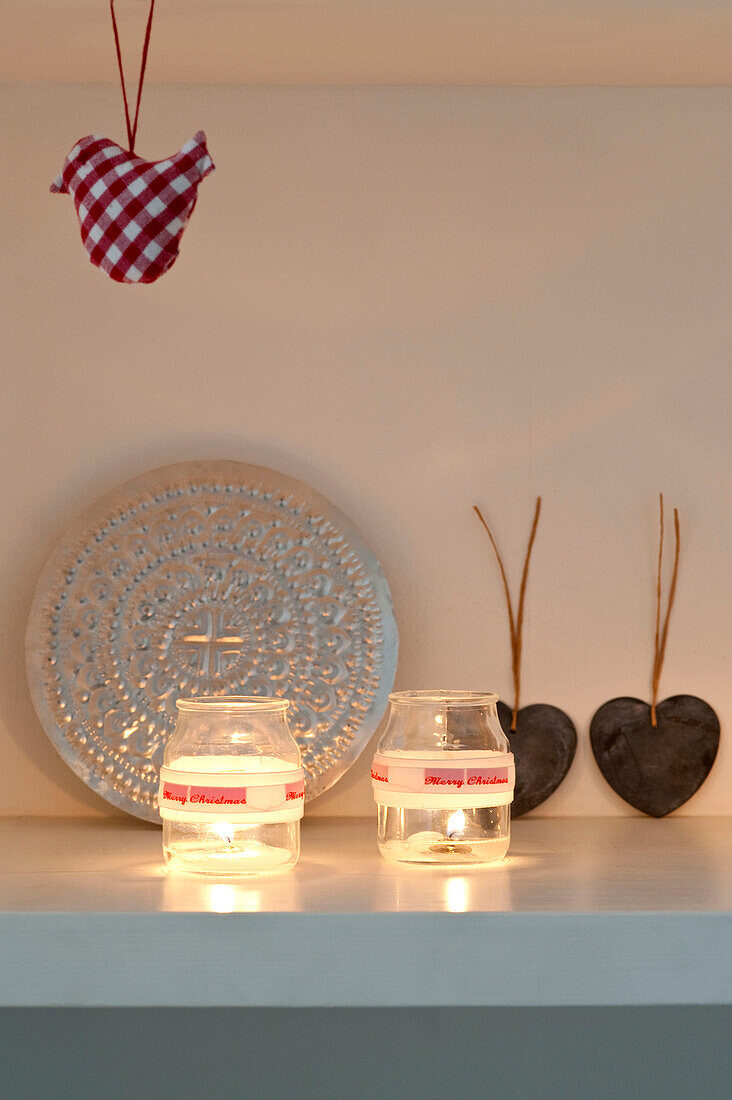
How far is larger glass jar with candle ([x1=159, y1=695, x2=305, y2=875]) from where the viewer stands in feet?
2.52

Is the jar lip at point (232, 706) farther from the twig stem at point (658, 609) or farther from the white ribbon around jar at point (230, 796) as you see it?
the twig stem at point (658, 609)

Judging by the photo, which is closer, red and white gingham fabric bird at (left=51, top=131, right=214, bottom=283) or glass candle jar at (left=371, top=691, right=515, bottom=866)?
red and white gingham fabric bird at (left=51, top=131, right=214, bottom=283)

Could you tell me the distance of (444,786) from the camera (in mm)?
799

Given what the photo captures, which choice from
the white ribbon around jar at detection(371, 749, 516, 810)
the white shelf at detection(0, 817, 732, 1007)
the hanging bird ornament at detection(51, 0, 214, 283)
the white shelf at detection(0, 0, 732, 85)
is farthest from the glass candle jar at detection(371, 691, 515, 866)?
the white shelf at detection(0, 0, 732, 85)

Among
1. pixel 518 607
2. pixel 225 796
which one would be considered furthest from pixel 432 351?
pixel 225 796

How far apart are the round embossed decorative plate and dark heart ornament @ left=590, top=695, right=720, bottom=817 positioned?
209 mm

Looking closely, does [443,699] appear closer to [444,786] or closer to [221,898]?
[444,786]

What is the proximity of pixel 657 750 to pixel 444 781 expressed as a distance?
0.89 ft

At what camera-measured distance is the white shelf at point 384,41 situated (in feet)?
2.86

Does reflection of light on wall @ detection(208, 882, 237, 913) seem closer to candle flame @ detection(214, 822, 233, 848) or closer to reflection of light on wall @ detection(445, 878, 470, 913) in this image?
candle flame @ detection(214, 822, 233, 848)

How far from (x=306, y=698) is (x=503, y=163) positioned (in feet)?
1.70

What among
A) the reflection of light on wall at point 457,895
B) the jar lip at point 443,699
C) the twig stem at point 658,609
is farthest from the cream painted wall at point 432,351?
the reflection of light on wall at point 457,895

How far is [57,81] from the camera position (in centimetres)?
101

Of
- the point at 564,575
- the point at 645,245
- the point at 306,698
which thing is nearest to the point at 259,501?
the point at 306,698
